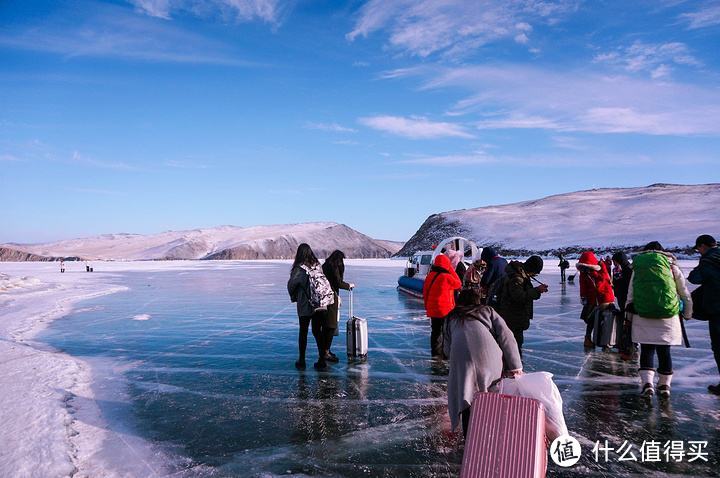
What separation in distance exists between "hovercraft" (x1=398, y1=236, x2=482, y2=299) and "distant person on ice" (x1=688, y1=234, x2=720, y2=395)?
40.8 ft

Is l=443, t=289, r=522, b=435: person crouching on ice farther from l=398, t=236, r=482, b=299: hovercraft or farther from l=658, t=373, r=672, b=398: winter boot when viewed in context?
l=398, t=236, r=482, b=299: hovercraft

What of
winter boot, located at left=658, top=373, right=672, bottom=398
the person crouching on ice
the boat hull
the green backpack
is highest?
the green backpack

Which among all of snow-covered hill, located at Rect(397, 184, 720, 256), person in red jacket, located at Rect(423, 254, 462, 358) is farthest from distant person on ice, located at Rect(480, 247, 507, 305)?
snow-covered hill, located at Rect(397, 184, 720, 256)

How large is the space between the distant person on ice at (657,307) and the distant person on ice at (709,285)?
23 centimetres

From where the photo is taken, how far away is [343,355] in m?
8.82

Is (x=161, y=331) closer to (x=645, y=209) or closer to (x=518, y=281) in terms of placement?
(x=518, y=281)

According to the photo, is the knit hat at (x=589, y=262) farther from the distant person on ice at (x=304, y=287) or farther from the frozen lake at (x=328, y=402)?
the distant person on ice at (x=304, y=287)

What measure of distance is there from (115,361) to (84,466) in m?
4.54

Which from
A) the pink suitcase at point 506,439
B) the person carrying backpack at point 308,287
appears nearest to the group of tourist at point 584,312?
the pink suitcase at point 506,439

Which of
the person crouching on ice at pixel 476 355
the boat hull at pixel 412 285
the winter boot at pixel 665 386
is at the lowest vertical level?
the winter boot at pixel 665 386

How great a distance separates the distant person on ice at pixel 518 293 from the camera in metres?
6.12

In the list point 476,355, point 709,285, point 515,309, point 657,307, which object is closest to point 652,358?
point 657,307

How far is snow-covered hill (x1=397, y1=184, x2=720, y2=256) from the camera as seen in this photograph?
96312 millimetres

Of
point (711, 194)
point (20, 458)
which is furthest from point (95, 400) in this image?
point (711, 194)
